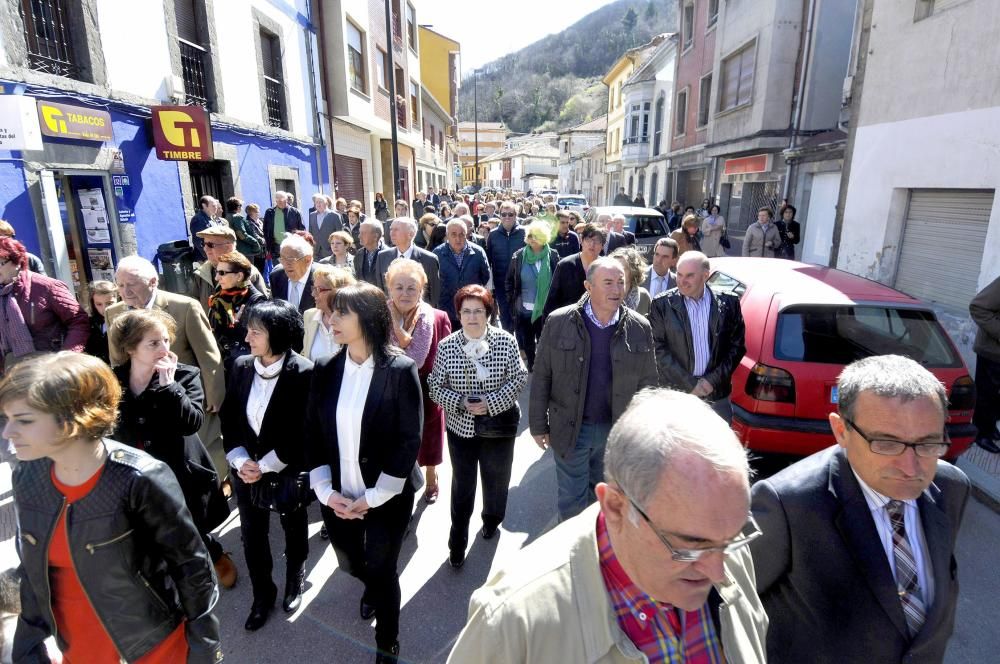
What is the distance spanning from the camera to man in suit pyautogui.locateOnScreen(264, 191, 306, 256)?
953 cm

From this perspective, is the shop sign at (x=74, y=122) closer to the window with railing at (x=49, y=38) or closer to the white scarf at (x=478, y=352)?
the window with railing at (x=49, y=38)

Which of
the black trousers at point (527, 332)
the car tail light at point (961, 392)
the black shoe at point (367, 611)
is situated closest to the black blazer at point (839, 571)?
the black shoe at point (367, 611)

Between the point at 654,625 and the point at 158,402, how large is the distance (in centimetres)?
233

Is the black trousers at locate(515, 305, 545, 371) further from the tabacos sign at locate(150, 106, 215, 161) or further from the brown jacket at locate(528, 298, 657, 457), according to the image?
the tabacos sign at locate(150, 106, 215, 161)

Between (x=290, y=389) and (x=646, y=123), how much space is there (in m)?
30.0

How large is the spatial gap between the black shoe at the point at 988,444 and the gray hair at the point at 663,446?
5.34 metres

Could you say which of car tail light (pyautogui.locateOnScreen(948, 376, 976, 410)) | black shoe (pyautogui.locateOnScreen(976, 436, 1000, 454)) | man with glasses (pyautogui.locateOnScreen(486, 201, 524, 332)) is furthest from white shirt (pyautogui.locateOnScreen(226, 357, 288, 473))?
black shoe (pyautogui.locateOnScreen(976, 436, 1000, 454))

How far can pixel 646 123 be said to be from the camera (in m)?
→ 28.9

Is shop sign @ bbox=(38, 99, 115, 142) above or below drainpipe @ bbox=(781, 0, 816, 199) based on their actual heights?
below

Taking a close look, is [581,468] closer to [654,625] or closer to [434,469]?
[434,469]

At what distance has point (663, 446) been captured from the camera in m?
1.08

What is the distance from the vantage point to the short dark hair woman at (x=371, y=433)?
2.46 m

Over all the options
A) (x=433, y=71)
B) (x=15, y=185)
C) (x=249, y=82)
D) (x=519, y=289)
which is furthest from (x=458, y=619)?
(x=433, y=71)

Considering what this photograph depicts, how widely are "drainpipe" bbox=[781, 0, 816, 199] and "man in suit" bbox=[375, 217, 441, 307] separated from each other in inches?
441
